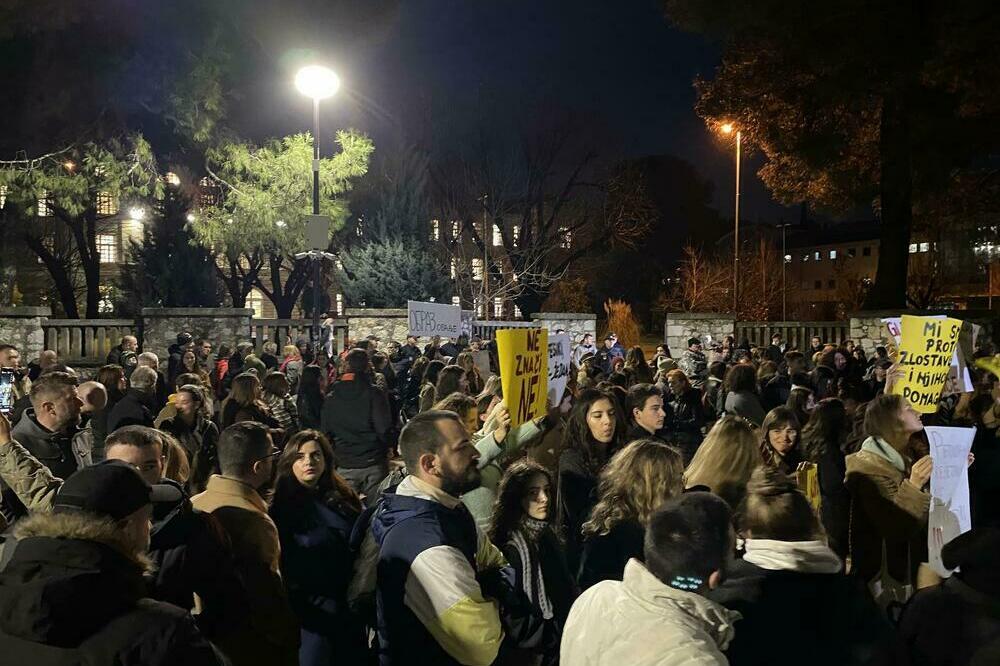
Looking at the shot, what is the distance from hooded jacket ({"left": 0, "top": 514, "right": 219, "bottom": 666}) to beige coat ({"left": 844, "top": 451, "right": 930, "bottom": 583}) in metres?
4.00

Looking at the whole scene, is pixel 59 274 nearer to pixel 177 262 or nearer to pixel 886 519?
pixel 177 262

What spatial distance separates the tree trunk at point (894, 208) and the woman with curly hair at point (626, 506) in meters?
18.9

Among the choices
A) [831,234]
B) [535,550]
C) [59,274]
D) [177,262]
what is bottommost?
[535,550]

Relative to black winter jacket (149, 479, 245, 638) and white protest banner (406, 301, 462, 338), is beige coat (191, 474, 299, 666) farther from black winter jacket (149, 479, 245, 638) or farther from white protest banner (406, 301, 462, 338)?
white protest banner (406, 301, 462, 338)

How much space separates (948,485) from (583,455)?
214 centimetres

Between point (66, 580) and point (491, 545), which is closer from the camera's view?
point (66, 580)

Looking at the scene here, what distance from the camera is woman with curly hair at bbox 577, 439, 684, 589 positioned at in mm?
4051

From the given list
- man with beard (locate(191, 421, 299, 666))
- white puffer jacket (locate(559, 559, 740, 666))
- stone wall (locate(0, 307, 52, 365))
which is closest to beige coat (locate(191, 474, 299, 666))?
man with beard (locate(191, 421, 299, 666))

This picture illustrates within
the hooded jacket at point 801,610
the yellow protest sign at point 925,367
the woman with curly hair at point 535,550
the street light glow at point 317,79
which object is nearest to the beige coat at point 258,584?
the woman with curly hair at point 535,550

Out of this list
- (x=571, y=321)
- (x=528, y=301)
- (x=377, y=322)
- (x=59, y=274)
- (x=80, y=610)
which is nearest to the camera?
(x=80, y=610)

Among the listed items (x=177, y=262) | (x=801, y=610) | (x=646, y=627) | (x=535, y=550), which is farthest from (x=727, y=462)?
(x=177, y=262)

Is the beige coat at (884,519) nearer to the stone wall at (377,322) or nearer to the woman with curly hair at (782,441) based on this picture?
the woman with curly hair at (782,441)

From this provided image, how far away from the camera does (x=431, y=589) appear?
119 inches

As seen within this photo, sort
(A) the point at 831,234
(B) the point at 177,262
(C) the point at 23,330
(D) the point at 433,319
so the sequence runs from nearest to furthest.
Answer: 1. (D) the point at 433,319
2. (C) the point at 23,330
3. (B) the point at 177,262
4. (A) the point at 831,234
